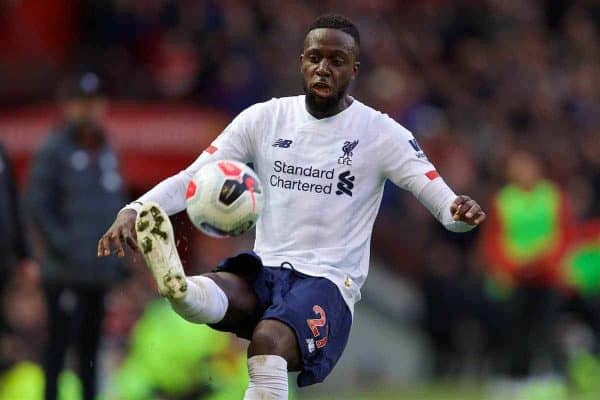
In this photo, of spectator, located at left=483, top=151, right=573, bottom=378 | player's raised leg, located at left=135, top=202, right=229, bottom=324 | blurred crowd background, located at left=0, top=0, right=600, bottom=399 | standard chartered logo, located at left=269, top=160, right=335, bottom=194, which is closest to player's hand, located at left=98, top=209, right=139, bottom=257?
player's raised leg, located at left=135, top=202, right=229, bottom=324

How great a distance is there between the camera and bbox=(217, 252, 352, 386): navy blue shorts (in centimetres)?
679

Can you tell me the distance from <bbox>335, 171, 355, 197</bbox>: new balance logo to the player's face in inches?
15.1

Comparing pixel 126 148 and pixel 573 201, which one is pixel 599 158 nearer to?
pixel 573 201

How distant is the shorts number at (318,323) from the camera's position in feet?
22.4

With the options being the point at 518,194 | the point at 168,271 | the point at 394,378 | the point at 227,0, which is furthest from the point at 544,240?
the point at 168,271

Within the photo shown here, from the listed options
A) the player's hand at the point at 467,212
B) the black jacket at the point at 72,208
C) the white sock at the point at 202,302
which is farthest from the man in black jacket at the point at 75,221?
the player's hand at the point at 467,212

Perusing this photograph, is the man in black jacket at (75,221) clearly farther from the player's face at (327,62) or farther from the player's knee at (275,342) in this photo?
the player's knee at (275,342)

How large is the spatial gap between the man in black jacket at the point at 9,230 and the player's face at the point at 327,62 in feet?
8.48

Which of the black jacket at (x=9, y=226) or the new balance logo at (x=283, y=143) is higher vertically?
the new balance logo at (x=283, y=143)

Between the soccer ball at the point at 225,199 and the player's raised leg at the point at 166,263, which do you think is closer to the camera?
the player's raised leg at the point at 166,263

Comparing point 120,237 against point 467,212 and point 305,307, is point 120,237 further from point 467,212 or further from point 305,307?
point 467,212

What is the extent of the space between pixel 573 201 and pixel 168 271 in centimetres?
992

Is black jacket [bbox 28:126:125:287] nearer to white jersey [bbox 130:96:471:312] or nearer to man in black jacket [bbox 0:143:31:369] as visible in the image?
man in black jacket [bbox 0:143:31:369]

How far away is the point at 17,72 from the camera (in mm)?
15805
